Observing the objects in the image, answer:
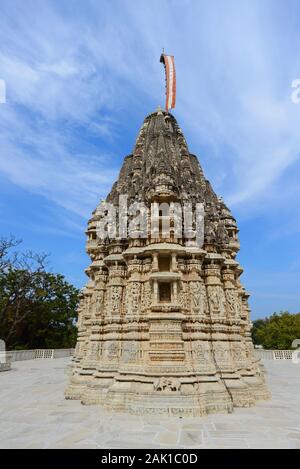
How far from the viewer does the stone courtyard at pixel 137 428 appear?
22.6 ft

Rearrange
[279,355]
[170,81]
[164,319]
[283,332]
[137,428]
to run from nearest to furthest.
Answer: [137,428]
[164,319]
[170,81]
[279,355]
[283,332]

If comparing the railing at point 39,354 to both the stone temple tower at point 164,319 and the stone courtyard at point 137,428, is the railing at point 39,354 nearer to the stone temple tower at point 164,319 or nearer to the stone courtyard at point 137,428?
the stone temple tower at point 164,319

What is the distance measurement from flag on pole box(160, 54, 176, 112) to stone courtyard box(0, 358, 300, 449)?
16.1 m

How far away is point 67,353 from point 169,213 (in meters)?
29.5

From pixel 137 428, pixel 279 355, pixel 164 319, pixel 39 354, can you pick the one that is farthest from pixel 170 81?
pixel 39 354

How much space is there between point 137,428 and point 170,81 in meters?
18.4

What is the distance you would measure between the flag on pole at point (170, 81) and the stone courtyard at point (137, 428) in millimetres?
16059

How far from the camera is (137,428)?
7.93 metres

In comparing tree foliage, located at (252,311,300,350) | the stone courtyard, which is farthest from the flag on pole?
tree foliage, located at (252,311,300,350)

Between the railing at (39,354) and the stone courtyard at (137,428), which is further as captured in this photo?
the railing at (39,354)

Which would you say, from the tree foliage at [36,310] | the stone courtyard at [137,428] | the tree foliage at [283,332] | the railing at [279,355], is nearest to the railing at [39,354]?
the tree foliage at [36,310]

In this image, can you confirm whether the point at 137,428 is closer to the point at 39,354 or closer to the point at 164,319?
the point at 164,319

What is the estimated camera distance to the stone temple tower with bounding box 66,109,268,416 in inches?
389

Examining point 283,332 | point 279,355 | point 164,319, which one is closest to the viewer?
point 164,319
